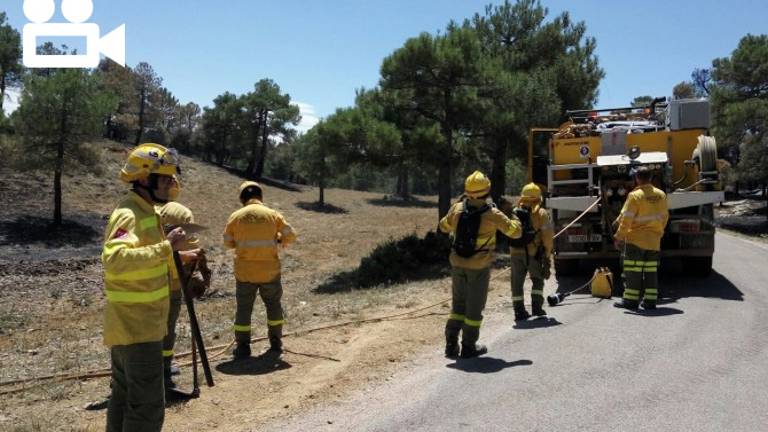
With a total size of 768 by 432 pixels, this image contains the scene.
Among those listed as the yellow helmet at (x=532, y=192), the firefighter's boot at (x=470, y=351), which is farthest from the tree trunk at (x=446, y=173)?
the firefighter's boot at (x=470, y=351)

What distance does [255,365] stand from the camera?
6.14 m

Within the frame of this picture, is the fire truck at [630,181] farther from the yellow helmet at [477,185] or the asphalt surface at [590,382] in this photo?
the yellow helmet at [477,185]

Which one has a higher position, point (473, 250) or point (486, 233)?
point (486, 233)

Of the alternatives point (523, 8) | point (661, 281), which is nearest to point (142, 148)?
point (661, 281)

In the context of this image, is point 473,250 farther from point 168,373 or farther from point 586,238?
point 586,238

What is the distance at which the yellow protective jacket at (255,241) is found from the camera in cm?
629

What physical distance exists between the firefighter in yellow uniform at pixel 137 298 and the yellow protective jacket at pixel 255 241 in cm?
259

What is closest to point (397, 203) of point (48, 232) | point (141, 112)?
point (141, 112)

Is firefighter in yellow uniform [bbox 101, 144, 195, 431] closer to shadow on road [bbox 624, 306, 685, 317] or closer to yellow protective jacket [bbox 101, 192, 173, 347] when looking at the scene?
yellow protective jacket [bbox 101, 192, 173, 347]

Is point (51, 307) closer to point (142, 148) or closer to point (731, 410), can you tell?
point (142, 148)

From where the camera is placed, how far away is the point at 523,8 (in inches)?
803

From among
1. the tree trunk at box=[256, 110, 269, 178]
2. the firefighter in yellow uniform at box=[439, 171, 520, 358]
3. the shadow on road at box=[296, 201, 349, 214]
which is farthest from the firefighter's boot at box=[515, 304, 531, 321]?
the tree trunk at box=[256, 110, 269, 178]

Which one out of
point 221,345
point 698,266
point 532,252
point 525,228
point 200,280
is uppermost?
point 525,228

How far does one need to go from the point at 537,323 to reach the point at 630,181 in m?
3.65
